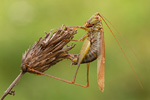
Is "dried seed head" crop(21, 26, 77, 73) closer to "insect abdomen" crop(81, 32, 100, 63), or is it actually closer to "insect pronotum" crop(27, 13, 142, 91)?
"insect pronotum" crop(27, 13, 142, 91)

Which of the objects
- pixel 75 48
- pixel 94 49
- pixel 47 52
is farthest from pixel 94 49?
pixel 75 48

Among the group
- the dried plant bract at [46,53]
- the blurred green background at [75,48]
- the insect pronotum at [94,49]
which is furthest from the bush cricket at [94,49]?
the blurred green background at [75,48]

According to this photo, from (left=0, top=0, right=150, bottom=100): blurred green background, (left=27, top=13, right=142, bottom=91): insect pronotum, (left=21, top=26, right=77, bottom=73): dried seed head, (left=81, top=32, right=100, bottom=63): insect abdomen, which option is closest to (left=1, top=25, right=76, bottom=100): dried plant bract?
(left=21, top=26, right=77, bottom=73): dried seed head

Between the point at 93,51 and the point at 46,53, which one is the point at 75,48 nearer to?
the point at 93,51

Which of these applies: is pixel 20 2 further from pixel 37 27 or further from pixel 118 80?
pixel 118 80

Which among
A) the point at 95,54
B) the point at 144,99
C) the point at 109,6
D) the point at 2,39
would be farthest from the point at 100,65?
the point at 109,6

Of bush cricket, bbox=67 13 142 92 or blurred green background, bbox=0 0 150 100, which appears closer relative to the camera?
bush cricket, bbox=67 13 142 92
